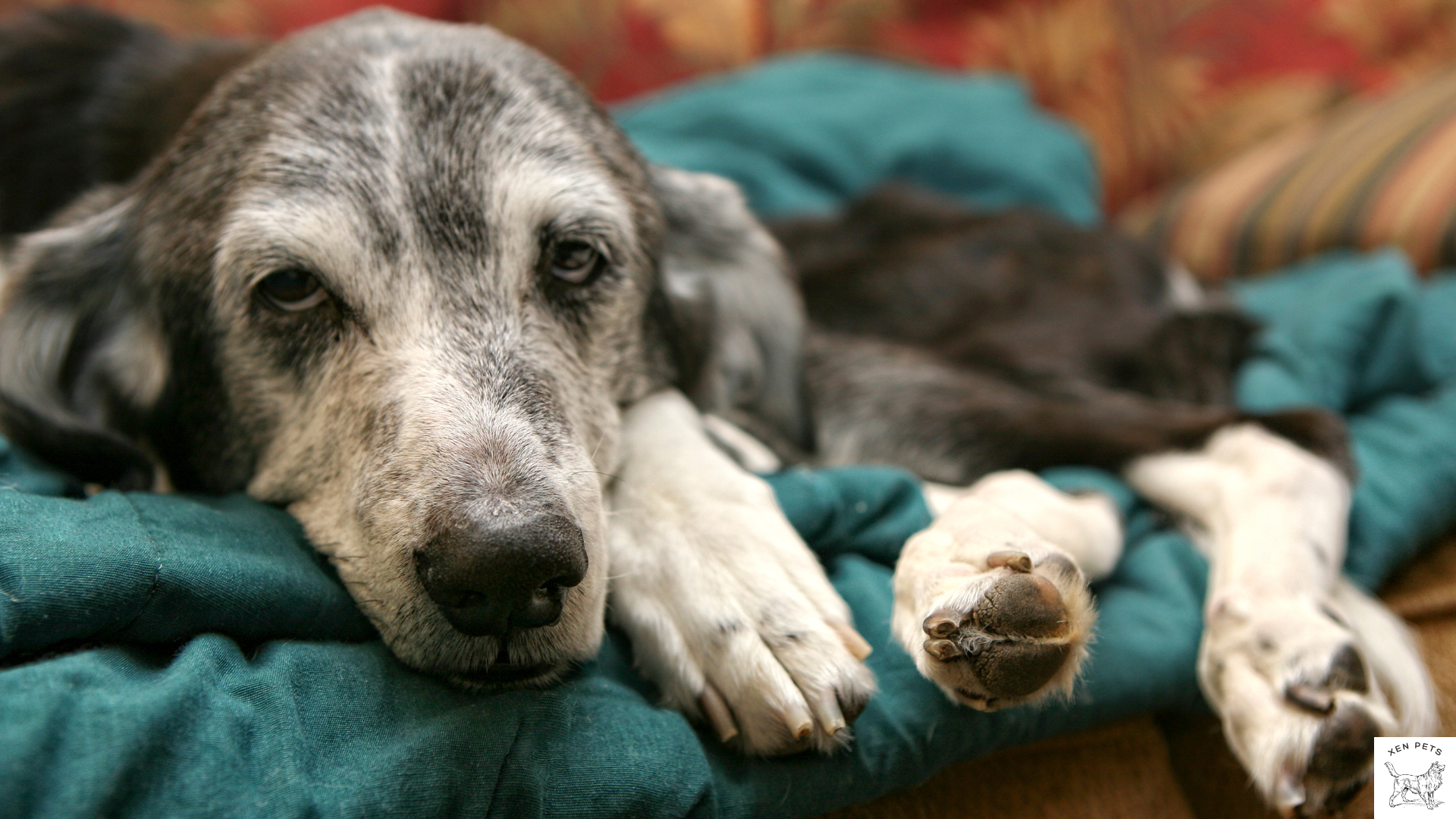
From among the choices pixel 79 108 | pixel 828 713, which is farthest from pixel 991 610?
pixel 79 108

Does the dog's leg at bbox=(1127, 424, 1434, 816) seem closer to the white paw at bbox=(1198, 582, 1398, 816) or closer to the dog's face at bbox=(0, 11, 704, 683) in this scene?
the white paw at bbox=(1198, 582, 1398, 816)

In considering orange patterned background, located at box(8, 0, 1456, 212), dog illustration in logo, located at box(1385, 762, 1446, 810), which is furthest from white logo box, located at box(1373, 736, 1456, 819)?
orange patterned background, located at box(8, 0, 1456, 212)

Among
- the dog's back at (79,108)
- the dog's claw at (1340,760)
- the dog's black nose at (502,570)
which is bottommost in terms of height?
the dog's claw at (1340,760)

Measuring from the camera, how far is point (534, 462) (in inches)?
41.3

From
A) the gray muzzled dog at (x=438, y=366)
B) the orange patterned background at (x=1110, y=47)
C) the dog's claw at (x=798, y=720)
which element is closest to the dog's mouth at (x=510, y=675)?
the gray muzzled dog at (x=438, y=366)

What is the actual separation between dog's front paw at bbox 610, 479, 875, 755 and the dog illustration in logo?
2.09 ft

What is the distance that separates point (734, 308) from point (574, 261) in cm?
48

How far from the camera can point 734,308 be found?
5.90 feet

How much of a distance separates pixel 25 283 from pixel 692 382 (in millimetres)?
1055

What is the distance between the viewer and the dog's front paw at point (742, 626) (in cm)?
100

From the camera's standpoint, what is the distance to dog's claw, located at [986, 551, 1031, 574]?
1048 millimetres

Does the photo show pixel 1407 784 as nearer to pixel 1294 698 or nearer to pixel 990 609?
pixel 1294 698

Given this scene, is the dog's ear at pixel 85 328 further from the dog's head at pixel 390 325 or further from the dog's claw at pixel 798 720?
the dog's claw at pixel 798 720

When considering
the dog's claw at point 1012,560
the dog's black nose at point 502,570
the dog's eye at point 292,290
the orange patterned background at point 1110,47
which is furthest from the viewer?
the orange patterned background at point 1110,47
